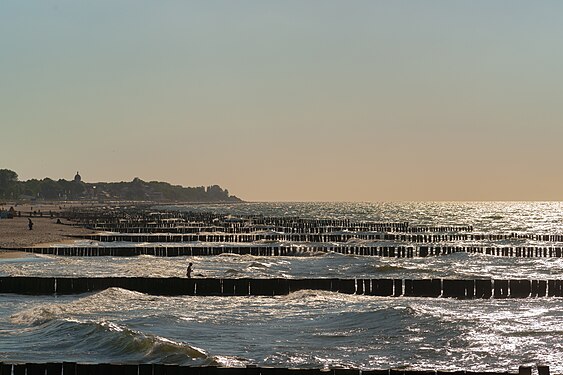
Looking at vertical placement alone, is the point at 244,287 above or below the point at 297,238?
above

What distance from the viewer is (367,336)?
2317cm

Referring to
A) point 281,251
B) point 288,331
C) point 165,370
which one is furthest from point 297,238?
point 165,370

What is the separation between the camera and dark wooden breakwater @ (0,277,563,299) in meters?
31.9

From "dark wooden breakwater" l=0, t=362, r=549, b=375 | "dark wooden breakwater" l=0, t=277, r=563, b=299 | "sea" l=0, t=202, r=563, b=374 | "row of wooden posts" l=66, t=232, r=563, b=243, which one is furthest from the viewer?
"row of wooden posts" l=66, t=232, r=563, b=243

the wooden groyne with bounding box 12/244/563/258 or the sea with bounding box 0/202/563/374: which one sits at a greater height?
the wooden groyne with bounding box 12/244/563/258

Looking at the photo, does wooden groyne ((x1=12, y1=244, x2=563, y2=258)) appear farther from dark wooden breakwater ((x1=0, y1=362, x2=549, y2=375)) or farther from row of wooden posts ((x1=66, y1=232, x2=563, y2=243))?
dark wooden breakwater ((x1=0, y1=362, x2=549, y2=375))

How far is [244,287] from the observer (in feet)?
105

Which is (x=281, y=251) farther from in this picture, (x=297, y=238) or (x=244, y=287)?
(x=244, y=287)

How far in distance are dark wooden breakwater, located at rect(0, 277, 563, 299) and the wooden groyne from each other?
2264 cm

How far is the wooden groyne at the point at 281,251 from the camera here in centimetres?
5534

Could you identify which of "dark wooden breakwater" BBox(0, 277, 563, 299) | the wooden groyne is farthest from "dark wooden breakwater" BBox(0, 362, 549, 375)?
the wooden groyne

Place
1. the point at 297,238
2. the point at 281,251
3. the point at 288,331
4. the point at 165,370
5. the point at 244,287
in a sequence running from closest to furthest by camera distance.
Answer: the point at 165,370
the point at 288,331
the point at 244,287
the point at 281,251
the point at 297,238

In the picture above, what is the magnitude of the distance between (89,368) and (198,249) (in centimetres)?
4280

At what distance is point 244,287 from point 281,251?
2868 cm
